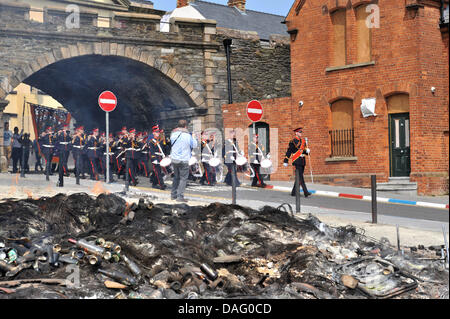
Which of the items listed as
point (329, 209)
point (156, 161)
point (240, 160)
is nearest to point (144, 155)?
point (156, 161)

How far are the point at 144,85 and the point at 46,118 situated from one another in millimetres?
4762

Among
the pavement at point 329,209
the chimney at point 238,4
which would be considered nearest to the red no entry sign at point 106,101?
the pavement at point 329,209

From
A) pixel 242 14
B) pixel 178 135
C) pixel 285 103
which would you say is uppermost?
pixel 242 14

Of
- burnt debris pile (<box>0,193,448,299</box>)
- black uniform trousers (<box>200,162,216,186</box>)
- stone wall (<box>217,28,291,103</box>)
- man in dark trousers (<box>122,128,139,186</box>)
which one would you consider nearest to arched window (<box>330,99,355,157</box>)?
black uniform trousers (<box>200,162,216,186</box>)

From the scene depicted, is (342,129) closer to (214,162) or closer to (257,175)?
(257,175)

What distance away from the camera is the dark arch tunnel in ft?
80.2

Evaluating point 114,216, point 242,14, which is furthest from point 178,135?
point 242,14

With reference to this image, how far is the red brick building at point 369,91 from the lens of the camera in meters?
20.0

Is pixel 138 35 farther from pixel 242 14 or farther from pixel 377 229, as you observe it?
pixel 377 229

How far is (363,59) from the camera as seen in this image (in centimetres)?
2145

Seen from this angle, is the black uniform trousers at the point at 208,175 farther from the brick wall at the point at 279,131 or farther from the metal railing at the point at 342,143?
the metal railing at the point at 342,143

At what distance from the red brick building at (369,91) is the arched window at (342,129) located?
0.03m

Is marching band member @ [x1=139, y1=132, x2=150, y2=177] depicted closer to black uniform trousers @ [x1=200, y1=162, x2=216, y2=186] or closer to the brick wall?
black uniform trousers @ [x1=200, y1=162, x2=216, y2=186]

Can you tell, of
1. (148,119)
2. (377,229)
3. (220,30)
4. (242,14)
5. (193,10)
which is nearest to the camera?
(377,229)
